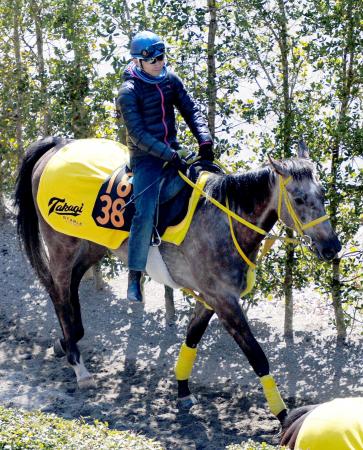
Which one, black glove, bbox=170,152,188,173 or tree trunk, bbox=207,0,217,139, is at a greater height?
tree trunk, bbox=207,0,217,139

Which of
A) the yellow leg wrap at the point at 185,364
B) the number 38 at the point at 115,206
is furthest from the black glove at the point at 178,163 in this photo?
the yellow leg wrap at the point at 185,364

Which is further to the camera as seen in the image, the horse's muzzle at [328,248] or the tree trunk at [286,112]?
the tree trunk at [286,112]

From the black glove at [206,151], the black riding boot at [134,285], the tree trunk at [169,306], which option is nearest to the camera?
the black glove at [206,151]

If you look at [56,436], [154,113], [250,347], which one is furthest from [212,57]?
[56,436]

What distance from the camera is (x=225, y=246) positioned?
7359 mm

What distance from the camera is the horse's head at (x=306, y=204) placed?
22.3 ft

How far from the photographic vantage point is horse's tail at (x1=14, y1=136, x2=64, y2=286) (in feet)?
28.8

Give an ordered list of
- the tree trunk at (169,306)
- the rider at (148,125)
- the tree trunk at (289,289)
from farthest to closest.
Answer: the tree trunk at (169,306) < the tree trunk at (289,289) < the rider at (148,125)

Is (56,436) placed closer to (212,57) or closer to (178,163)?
(178,163)

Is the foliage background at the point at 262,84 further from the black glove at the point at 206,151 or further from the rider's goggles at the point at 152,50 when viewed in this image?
the rider's goggles at the point at 152,50

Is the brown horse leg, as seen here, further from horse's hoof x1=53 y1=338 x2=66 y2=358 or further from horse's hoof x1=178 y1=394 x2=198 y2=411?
horse's hoof x1=178 y1=394 x2=198 y2=411

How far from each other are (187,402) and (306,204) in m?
2.16

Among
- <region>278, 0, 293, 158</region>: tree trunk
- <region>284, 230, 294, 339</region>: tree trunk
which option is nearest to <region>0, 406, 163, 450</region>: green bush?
<region>284, 230, 294, 339</region>: tree trunk

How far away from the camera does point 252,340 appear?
7.29 m
